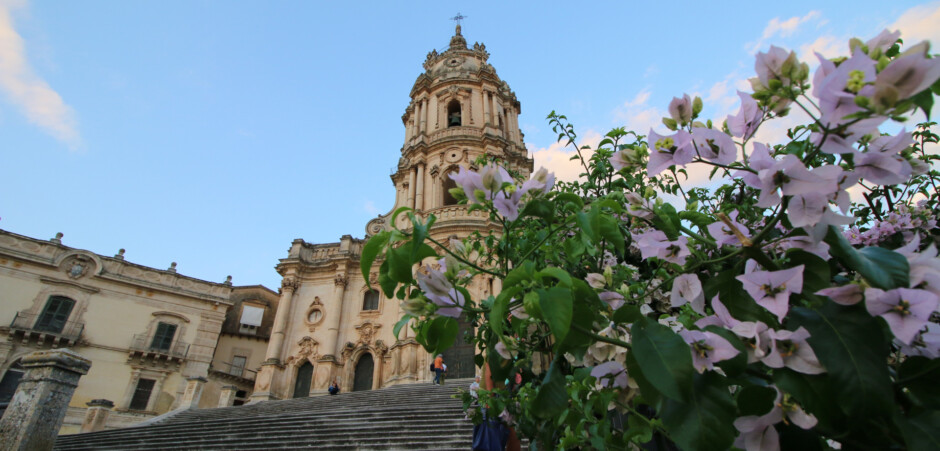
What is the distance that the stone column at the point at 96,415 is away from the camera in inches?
562

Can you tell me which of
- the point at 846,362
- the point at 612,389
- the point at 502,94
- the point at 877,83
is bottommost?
the point at 846,362

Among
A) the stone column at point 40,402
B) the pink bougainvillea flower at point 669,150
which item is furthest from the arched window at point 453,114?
the pink bougainvillea flower at point 669,150

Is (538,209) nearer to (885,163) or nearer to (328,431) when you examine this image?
(885,163)

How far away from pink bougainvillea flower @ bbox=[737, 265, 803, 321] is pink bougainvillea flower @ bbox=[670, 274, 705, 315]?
0.26 m

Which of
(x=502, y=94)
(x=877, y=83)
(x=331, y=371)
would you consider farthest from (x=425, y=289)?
(x=502, y=94)

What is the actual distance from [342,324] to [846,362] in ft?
72.8

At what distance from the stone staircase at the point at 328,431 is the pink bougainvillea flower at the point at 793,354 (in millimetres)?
7526

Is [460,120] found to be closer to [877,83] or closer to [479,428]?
[479,428]

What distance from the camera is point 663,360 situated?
1068mm

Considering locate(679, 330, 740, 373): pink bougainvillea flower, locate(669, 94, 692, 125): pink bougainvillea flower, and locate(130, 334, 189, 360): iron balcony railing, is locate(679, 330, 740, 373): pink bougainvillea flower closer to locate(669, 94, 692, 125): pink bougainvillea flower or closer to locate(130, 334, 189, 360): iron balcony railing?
locate(669, 94, 692, 125): pink bougainvillea flower

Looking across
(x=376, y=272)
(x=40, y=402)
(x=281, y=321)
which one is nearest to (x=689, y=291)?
(x=40, y=402)

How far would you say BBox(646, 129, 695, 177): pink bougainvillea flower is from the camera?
1430 mm

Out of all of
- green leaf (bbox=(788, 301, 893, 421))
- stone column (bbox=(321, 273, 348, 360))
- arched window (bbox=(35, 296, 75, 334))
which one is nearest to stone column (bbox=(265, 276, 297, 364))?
stone column (bbox=(321, 273, 348, 360))

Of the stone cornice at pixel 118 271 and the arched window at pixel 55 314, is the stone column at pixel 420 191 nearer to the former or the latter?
the stone cornice at pixel 118 271
